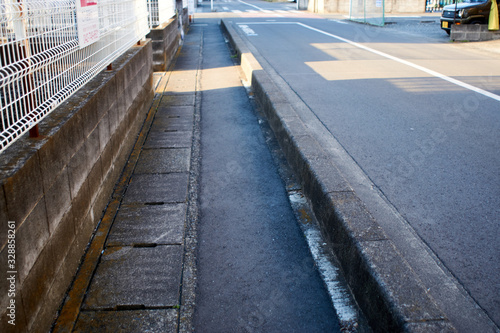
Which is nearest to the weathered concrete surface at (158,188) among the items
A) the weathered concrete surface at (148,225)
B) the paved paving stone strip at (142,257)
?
the paved paving stone strip at (142,257)

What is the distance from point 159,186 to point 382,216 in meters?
2.20

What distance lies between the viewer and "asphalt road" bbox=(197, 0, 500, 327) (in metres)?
3.66

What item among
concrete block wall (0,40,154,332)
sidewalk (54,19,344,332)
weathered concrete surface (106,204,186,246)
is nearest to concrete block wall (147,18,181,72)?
sidewalk (54,19,344,332)

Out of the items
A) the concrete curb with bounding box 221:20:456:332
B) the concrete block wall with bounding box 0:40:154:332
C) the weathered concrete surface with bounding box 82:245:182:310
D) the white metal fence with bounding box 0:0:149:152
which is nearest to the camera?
the concrete block wall with bounding box 0:40:154:332

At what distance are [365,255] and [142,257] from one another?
164 cm

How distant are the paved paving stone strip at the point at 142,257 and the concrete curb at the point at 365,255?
1.10 m

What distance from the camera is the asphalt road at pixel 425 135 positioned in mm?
3658

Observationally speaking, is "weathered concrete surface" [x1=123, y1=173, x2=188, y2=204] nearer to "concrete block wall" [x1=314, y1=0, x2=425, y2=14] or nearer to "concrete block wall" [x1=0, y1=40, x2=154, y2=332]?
"concrete block wall" [x1=0, y1=40, x2=154, y2=332]

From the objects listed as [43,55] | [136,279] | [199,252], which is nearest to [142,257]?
[136,279]

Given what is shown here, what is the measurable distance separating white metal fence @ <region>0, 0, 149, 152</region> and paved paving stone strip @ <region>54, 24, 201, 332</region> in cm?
110

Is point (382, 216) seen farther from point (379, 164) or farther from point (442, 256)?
point (379, 164)

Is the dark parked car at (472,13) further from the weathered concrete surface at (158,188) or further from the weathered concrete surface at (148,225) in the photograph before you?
the weathered concrete surface at (148,225)

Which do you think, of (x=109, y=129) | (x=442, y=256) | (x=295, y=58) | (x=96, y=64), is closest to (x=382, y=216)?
(x=442, y=256)

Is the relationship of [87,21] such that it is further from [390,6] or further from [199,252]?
[390,6]
